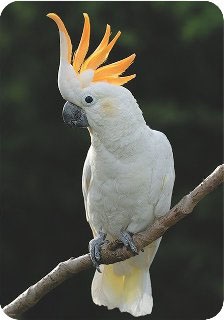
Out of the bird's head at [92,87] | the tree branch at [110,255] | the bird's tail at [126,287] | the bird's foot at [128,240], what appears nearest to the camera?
the tree branch at [110,255]

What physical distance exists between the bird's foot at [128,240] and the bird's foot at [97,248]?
0.36 feet

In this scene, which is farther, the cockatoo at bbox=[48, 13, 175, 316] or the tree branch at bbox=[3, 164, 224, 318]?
the cockatoo at bbox=[48, 13, 175, 316]

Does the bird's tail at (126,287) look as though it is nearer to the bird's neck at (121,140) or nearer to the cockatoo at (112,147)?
the cockatoo at (112,147)

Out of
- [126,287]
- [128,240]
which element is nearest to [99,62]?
[128,240]

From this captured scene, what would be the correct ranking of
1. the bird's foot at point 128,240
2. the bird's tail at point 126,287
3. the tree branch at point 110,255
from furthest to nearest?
the bird's tail at point 126,287, the bird's foot at point 128,240, the tree branch at point 110,255

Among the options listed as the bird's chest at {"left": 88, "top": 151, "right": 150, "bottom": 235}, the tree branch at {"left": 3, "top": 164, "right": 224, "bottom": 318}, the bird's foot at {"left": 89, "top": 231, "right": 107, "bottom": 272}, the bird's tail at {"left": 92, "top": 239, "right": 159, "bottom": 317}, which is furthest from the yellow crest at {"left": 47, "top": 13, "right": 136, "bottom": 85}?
the bird's tail at {"left": 92, "top": 239, "right": 159, "bottom": 317}

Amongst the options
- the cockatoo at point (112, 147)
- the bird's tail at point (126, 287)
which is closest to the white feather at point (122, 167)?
the cockatoo at point (112, 147)

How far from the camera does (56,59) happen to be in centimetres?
505

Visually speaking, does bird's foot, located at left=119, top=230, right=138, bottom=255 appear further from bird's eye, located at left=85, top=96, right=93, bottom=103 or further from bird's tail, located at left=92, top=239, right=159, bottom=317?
bird's eye, located at left=85, top=96, right=93, bottom=103

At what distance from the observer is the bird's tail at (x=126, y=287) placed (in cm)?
328

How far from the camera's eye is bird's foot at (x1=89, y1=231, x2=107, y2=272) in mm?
2938

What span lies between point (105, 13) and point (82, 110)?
221 centimetres

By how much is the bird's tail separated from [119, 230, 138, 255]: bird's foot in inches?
12.0

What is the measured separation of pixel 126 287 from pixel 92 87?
1114mm
